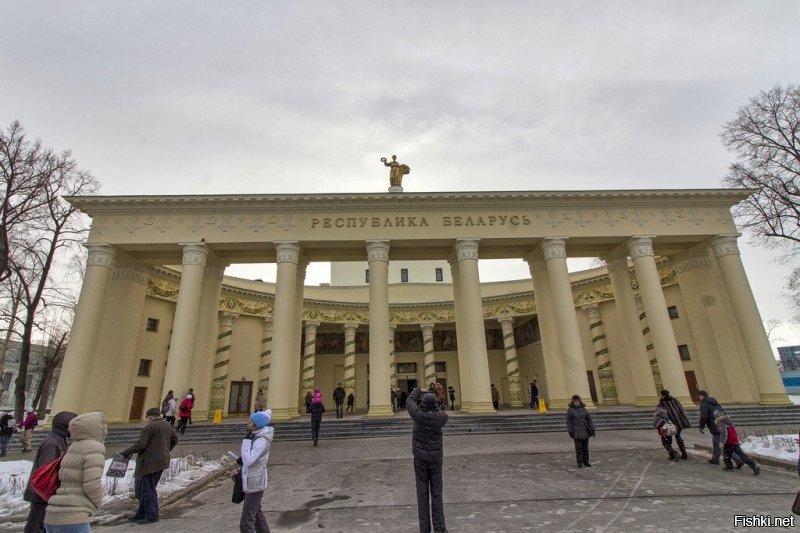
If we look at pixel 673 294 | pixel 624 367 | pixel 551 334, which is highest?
pixel 673 294

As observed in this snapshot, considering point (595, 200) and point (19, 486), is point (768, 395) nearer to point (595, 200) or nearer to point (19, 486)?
point (595, 200)

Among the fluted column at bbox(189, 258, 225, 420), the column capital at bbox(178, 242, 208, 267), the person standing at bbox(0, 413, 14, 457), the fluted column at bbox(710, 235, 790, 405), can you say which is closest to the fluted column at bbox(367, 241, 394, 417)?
the column capital at bbox(178, 242, 208, 267)

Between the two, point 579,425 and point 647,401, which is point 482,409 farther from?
point 579,425

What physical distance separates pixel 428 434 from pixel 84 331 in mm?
18731

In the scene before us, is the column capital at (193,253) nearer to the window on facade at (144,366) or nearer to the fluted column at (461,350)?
the window on facade at (144,366)

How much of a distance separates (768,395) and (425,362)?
2041 cm

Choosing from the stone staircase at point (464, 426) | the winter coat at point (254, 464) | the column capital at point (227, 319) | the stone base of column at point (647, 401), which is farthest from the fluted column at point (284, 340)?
the stone base of column at point (647, 401)

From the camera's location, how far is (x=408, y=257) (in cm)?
2191

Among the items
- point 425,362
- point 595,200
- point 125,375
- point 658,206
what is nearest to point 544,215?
point 595,200

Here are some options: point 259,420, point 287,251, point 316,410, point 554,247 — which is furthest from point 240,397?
point 259,420

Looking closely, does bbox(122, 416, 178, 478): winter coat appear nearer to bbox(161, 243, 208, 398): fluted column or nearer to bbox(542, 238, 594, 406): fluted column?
bbox(161, 243, 208, 398): fluted column

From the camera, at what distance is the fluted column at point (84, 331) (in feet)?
52.9

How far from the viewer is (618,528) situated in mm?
4820

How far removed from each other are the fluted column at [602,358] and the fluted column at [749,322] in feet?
25.8
